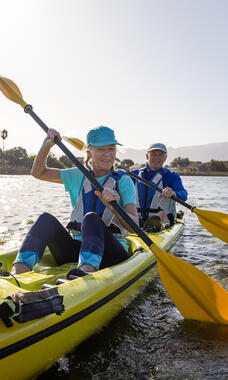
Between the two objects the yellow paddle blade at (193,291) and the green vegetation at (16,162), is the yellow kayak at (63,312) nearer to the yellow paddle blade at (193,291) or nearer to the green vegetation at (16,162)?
the yellow paddle blade at (193,291)

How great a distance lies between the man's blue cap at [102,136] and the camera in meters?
2.74

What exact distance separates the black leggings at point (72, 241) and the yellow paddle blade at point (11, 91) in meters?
1.77

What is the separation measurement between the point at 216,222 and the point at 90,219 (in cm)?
250

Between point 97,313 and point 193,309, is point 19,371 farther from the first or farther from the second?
point 193,309

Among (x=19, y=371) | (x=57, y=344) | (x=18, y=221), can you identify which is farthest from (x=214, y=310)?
(x=18, y=221)

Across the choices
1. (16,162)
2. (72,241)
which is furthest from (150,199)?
(16,162)

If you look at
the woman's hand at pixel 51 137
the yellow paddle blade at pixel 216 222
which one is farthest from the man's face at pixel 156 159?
the woman's hand at pixel 51 137

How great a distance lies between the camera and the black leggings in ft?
8.11

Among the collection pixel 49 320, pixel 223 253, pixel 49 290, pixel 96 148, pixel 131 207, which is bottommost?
pixel 223 253

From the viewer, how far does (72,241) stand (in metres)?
2.88

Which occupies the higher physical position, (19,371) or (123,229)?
(123,229)

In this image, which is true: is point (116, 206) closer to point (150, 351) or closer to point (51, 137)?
point (51, 137)

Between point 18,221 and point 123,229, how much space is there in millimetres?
5430

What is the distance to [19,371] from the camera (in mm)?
1562
